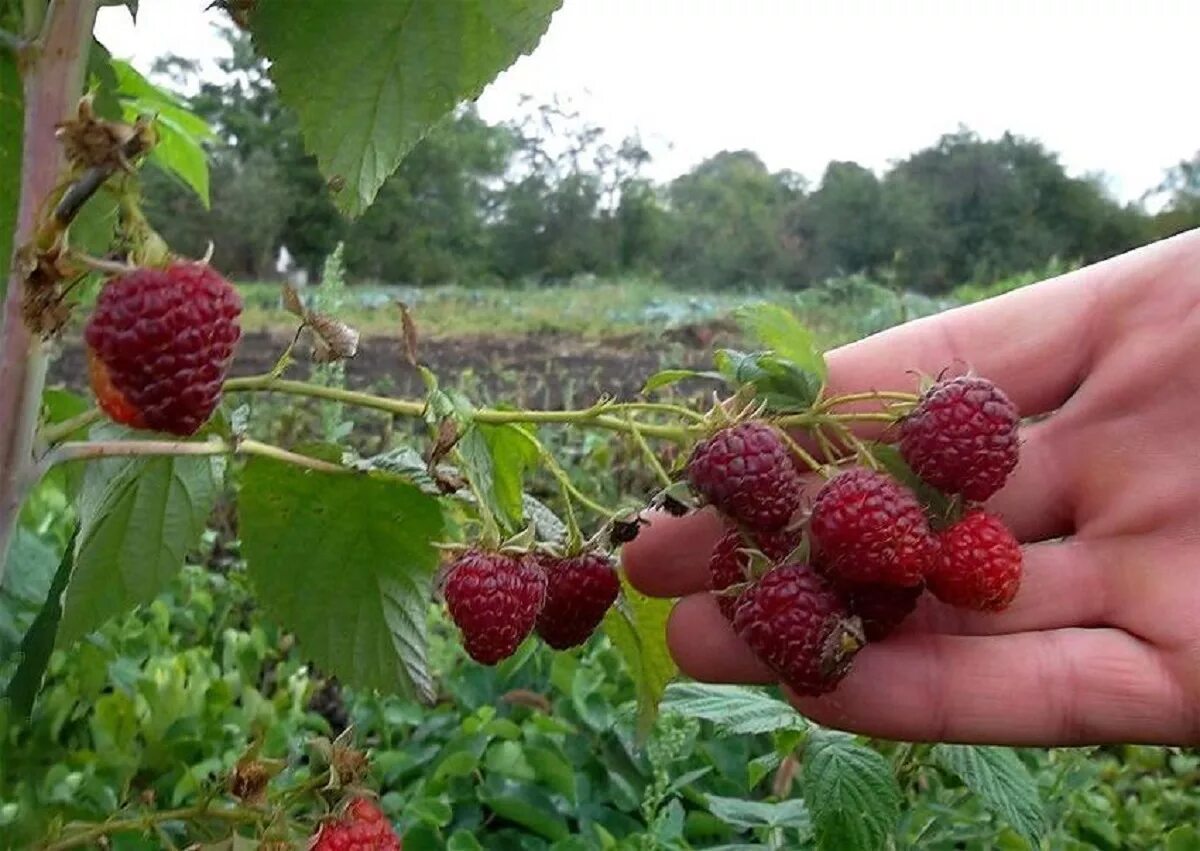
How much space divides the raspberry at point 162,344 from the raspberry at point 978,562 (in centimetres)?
48

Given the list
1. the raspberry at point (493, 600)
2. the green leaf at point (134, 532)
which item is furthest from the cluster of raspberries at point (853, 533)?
the green leaf at point (134, 532)

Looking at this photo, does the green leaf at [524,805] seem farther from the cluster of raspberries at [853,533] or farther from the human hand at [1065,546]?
the cluster of raspberries at [853,533]

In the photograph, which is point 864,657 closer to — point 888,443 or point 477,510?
point 888,443

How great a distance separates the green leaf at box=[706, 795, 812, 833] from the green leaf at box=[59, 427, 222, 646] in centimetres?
58

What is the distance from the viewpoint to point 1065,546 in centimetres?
106

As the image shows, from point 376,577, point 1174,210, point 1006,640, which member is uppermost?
point 1174,210

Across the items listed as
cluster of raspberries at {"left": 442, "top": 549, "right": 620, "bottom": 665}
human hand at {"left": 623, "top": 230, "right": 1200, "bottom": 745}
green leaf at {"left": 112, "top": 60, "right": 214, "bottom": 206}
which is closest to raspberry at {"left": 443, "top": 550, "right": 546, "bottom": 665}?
cluster of raspberries at {"left": 442, "top": 549, "right": 620, "bottom": 665}

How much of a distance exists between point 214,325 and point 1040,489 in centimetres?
82

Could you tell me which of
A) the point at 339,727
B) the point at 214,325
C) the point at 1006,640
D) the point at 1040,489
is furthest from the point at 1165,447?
the point at 339,727

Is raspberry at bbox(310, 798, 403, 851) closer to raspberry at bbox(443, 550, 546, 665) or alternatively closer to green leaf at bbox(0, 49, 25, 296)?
raspberry at bbox(443, 550, 546, 665)

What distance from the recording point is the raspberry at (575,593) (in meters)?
0.80

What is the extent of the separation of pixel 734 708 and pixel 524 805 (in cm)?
38

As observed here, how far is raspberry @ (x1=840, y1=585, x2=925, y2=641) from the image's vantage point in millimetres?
804

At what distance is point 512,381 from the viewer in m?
4.43
